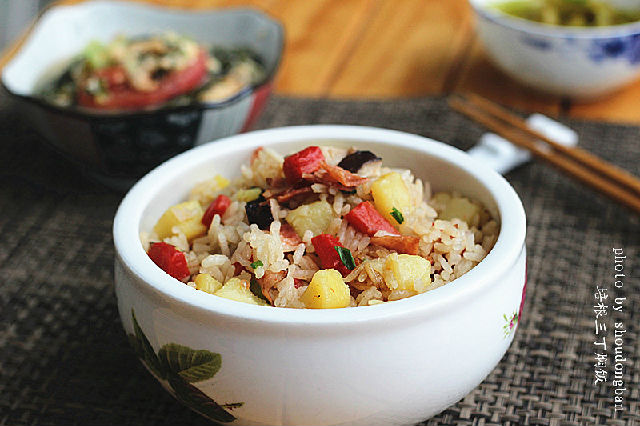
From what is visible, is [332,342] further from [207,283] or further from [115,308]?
[115,308]

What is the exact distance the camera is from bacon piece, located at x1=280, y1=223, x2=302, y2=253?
41.5 inches

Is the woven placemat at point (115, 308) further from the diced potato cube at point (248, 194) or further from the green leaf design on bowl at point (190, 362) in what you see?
the diced potato cube at point (248, 194)

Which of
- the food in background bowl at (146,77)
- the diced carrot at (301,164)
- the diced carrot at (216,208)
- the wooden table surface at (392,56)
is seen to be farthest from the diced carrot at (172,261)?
the wooden table surface at (392,56)

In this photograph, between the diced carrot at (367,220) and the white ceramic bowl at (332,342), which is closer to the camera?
the white ceramic bowl at (332,342)

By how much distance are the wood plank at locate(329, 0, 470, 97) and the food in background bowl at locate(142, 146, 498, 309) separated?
3.32 feet

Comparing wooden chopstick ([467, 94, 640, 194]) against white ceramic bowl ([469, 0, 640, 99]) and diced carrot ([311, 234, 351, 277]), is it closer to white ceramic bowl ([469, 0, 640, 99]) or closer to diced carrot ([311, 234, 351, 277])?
white ceramic bowl ([469, 0, 640, 99])

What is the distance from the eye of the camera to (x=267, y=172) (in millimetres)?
1183

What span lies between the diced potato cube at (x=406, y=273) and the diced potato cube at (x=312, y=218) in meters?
0.13

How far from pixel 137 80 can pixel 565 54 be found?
1.09 m

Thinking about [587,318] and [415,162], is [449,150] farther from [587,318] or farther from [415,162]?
[587,318]

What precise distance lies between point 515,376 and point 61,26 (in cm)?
162

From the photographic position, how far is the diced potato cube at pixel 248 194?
1169 mm

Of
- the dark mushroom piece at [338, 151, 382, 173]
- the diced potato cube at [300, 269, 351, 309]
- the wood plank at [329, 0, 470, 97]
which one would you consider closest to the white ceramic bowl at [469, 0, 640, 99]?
the wood plank at [329, 0, 470, 97]

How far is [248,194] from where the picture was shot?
3.85ft
